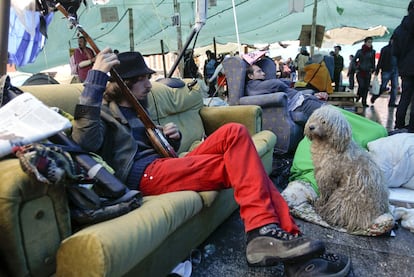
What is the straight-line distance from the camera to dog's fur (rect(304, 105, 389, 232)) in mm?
1905

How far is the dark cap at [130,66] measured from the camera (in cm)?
177

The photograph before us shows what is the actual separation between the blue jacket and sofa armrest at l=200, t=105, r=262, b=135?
1973 millimetres

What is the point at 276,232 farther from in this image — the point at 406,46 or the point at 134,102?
the point at 406,46

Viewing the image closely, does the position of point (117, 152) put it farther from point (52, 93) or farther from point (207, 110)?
point (207, 110)

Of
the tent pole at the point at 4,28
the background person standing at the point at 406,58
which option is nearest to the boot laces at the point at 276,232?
the tent pole at the point at 4,28

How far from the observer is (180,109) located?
288cm

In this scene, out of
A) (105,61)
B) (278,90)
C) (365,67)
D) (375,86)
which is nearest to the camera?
(105,61)

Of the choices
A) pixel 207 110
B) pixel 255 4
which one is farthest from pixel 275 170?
pixel 255 4

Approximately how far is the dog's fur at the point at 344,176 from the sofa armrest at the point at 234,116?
0.82 meters

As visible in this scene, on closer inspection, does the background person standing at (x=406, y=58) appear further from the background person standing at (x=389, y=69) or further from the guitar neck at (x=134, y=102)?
the background person standing at (x=389, y=69)

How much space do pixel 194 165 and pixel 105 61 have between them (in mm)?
610

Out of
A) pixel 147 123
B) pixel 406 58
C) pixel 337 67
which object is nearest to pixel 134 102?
pixel 147 123

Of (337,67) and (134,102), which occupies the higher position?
(134,102)

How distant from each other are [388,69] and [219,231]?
6446 mm
